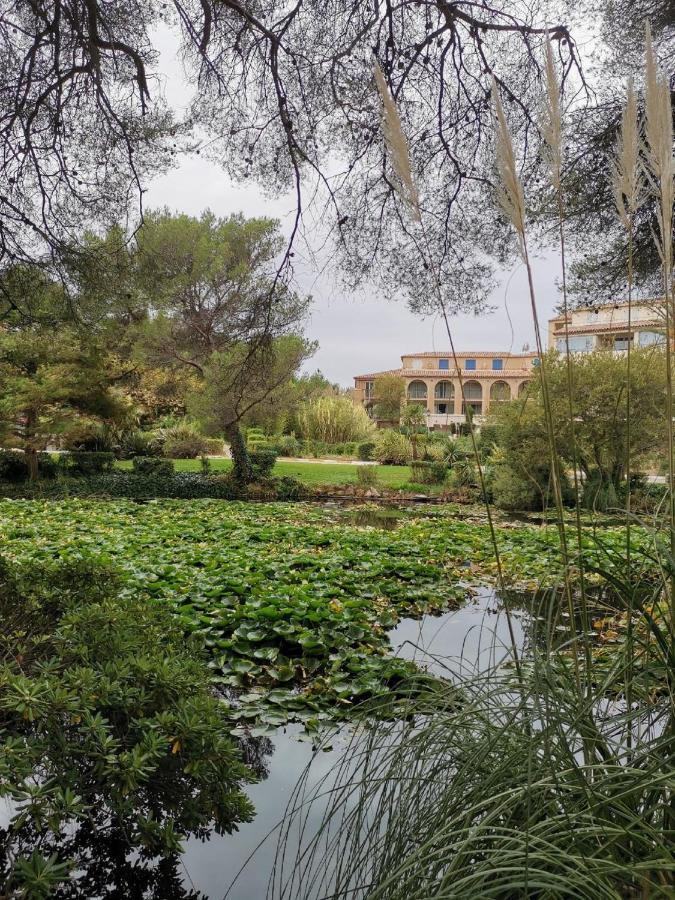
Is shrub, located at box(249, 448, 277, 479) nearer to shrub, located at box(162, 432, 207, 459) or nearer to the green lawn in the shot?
the green lawn

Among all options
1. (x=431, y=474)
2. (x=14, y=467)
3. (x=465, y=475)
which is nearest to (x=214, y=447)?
(x=14, y=467)

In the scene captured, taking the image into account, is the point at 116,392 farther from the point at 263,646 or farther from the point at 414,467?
the point at 263,646

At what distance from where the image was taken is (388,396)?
28.0 m

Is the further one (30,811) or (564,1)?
(564,1)

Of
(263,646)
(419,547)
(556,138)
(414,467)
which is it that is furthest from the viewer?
(414,467)

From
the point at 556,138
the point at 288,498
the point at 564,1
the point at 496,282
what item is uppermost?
the point at 564,1

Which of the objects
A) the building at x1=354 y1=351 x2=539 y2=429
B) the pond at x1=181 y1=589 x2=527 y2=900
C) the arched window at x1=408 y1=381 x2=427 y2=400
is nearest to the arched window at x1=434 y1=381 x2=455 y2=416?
the building at x1=354 y1=351 x2=539 y2=429

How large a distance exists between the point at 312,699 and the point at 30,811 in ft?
4.95

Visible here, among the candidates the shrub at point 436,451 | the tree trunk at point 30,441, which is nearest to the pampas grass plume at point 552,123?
the tree trunk at point 30,441

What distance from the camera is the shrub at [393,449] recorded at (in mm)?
16891

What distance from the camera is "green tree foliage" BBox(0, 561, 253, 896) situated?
4.25ft

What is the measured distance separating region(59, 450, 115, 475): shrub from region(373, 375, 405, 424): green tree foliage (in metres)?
16.0

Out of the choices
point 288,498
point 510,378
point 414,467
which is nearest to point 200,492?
point 288,498

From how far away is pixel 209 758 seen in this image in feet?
5.09
